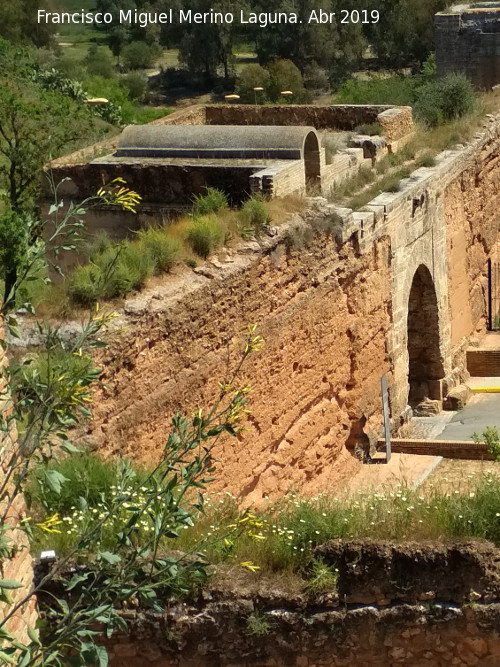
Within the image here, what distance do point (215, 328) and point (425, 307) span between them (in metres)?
6.81

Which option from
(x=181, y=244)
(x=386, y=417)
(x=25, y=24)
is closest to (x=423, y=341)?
(x=386, y=417)

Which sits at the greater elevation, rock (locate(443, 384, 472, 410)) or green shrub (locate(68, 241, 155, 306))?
green shrub (locate(68, 241, 155, 306))

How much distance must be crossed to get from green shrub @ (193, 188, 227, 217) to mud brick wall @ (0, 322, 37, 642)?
7518 millimetres

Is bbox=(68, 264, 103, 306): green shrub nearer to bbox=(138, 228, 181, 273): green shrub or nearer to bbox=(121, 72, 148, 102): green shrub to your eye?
bbox=(138, 228, 181, 273): green shrub

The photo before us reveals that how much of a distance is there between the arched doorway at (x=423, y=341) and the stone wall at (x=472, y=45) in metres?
10.0

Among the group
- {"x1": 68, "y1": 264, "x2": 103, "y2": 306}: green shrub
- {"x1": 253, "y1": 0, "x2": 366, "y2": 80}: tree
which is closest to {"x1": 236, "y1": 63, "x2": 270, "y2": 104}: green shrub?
{"x1": 253, "y1": 0, "x2": 366, "y2": 80}: tree

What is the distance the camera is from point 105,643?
7.10 metres

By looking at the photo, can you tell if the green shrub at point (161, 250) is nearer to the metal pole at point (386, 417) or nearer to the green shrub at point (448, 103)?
the metal pole at point (386, 417)

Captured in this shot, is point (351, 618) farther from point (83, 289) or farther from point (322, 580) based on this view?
point (83, 289)

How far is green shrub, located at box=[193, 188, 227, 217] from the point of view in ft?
43.1

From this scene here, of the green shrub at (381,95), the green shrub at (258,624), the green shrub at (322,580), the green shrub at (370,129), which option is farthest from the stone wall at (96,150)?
the green shrub at (258,624)

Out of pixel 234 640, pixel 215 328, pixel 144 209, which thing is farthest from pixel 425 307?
pixel 234 640

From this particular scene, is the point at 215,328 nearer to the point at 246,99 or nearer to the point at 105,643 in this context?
the point at 105,643

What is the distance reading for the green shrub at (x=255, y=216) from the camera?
12.4 m
